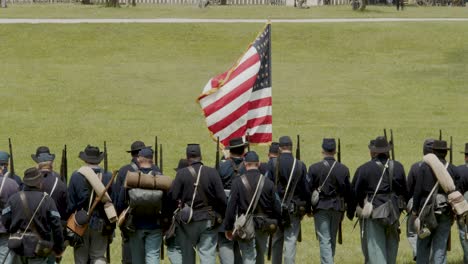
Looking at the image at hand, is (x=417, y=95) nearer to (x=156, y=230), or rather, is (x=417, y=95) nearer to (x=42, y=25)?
(x=42, y=25)

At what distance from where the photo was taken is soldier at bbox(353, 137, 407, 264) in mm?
15852

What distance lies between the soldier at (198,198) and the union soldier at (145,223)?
0.93 feet

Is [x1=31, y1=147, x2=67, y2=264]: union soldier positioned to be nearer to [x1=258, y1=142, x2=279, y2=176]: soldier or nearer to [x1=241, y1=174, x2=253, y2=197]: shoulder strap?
[x1=241, y1=174, x2=253, y2=197]: shoulder strap

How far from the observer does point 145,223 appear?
49.6 feet

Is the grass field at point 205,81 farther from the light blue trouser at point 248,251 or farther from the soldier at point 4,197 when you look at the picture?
the soldier at point 4,197

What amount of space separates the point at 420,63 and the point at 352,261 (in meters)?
25.0

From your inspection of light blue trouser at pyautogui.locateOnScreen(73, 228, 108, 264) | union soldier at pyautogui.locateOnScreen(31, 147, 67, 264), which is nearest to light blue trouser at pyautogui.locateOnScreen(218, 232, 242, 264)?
light blue trouser at pyautogui.locateOnScreen(73, 228, 108, 264)

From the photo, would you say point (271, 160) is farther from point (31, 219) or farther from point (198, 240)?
point (31, 219)

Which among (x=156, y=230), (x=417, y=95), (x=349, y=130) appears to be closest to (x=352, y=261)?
(x=156, y=230)

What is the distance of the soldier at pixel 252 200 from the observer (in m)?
15.0

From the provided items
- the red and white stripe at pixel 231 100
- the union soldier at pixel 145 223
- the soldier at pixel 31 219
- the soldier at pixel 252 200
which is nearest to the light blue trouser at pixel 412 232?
the soldier at pixel 252 200

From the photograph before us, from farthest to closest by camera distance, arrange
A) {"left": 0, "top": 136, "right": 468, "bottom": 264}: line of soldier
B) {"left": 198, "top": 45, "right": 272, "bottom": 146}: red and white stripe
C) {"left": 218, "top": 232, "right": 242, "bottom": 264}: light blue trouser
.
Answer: {"left": 198, "top": 45, "right": 272, "bottom": 146}: red and white stripe → {"left": 218, "top": 232, "right": 242, "bottom": 264}: light blue trouser → {"left": 0, "top": 136, "right": 468, "bottom": 264}: line of soldier

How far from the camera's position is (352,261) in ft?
59.7

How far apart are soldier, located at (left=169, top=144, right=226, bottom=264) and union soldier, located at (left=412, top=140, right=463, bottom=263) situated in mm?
2945
